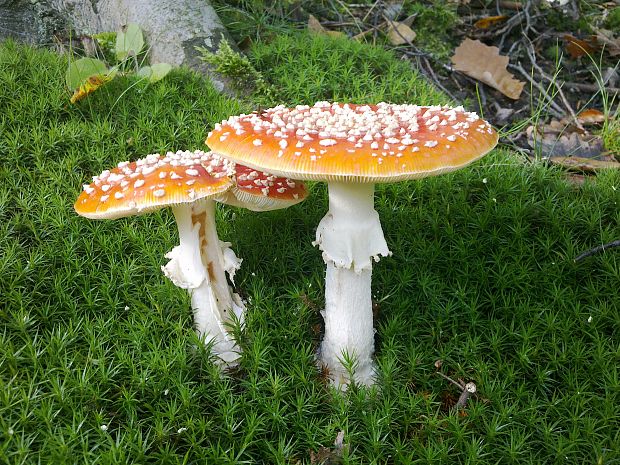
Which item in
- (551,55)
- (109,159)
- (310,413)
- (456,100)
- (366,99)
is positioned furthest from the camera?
(551,55)

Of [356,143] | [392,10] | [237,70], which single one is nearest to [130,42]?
[237,70]

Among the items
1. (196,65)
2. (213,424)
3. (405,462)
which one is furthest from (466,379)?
(196,65)

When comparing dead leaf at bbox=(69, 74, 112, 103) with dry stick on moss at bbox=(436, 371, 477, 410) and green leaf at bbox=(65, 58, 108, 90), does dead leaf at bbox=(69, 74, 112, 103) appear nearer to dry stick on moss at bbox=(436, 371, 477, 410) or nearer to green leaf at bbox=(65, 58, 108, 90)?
green leaf at bbox=(65, 58, 108, 90)

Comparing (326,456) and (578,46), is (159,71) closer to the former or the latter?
(326,456)

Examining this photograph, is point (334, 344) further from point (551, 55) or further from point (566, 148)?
point (551, 55)

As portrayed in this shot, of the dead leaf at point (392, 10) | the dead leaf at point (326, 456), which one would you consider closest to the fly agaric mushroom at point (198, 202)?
the dead leaf at point (326, 456)
